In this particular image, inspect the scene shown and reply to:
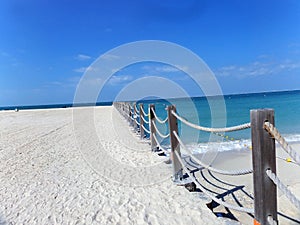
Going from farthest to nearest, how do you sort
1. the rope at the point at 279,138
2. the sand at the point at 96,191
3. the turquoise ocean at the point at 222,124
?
1. the turquoise ocean at the point at 222,124
2. the sand at the point at 96,191
3. the rope at the point at 279,138

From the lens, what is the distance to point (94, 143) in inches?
277

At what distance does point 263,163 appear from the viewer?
1.50m

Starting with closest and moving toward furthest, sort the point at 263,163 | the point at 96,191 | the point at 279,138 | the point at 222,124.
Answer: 1. the point at 279,138
2. the point at 263,163
3. the point at 96,191
4. the point at 222,124

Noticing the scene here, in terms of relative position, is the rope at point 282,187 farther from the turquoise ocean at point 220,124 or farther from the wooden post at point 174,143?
the turquoise ocean at point 220,124

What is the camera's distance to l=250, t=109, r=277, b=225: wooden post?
4.80ft

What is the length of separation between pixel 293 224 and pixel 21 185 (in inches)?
157

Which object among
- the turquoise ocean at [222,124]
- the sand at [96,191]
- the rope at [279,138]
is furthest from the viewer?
the turquoise ocean at [222,124]

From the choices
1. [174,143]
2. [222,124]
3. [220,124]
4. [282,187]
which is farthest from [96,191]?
[222,124]

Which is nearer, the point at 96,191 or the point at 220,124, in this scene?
the point at 96,191

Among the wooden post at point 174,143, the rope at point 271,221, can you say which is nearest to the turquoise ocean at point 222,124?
the wooden post at point 174,143

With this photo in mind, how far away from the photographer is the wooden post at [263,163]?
1.46 m

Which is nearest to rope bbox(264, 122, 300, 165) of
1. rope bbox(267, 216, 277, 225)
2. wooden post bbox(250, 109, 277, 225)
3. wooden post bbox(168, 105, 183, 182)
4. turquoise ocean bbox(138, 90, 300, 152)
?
wooden post bbox(250, 109, 277, 225)

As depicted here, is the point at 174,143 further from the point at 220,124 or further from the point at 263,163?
the point at 220,124

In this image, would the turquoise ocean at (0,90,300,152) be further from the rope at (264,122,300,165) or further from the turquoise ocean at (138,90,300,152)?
the rope at (264,122,300,165)
